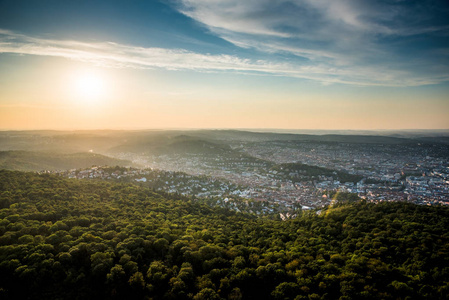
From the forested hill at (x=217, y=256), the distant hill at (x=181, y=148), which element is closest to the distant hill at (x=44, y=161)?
the distant hill at (x=181, y=148)

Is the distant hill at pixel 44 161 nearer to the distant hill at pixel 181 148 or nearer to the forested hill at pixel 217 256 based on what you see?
the distant hill at pixel 181 148

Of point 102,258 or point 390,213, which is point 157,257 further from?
point 390,213

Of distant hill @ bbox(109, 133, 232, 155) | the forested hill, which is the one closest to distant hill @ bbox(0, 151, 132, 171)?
distant hill @ bbox(109, 133, 232, 155)

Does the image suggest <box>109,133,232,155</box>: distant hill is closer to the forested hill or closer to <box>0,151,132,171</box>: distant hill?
<box>0,151,132,171</box>: distant hill

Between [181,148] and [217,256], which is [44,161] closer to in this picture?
[181,148]

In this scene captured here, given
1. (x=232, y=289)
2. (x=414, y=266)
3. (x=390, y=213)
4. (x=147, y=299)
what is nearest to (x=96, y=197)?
(x=147, y=299)

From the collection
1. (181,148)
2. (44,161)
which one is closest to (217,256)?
(44,161)
